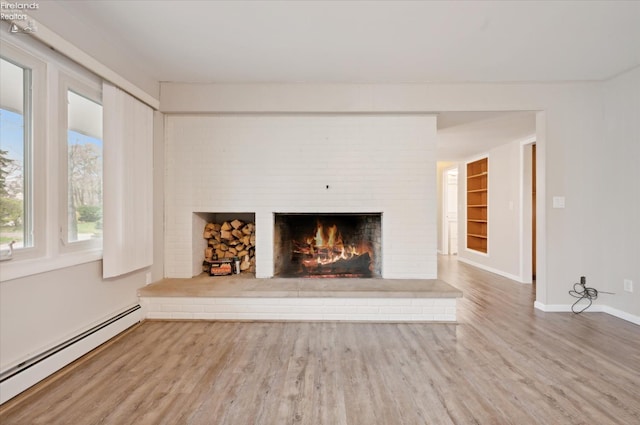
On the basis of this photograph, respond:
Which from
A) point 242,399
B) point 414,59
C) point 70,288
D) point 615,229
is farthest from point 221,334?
point 615,229

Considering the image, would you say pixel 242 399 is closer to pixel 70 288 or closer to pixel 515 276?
pixel 70 288

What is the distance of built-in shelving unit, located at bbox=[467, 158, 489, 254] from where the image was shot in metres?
5.40

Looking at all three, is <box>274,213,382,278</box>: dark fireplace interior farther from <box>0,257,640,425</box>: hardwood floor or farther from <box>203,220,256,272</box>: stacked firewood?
<box>0,257,640,425</box>: hardwood floor

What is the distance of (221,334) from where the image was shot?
2.39 metres

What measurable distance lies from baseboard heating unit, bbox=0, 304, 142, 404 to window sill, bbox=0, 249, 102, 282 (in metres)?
0.52

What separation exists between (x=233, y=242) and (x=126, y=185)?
4.20ft

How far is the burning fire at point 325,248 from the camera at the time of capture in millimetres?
3385

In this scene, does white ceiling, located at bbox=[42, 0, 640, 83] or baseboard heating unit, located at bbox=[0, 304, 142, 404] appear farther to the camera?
white ceiling, located at bbox=[42, 0, 640, 83]

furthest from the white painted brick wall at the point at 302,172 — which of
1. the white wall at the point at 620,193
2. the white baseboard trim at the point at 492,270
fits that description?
the white baseboard trim at the point at 492,270

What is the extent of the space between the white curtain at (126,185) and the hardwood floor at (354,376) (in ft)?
2.32

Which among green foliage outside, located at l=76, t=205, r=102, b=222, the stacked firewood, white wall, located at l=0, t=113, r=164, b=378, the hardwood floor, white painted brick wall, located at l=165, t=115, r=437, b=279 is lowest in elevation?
the hardwood floor

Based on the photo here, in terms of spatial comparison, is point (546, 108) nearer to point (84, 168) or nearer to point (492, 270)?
point (492, 270)

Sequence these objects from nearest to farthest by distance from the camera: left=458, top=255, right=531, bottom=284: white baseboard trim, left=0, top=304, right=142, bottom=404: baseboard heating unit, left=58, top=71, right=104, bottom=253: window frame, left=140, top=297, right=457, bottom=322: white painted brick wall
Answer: left=0, top=304, right=142, bottom=404: baseboard heating unit, left=58, top=71, right=104, bottom=253: window frame, left=140, top=297, right=457, bottom=322: white painted brick wall, left=458, top=255, right=531, bottom=284: white baseboard trim

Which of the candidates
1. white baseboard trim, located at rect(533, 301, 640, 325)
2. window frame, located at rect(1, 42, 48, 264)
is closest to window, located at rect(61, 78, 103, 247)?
window frame, located at rect(1, 42, 48, 264)
